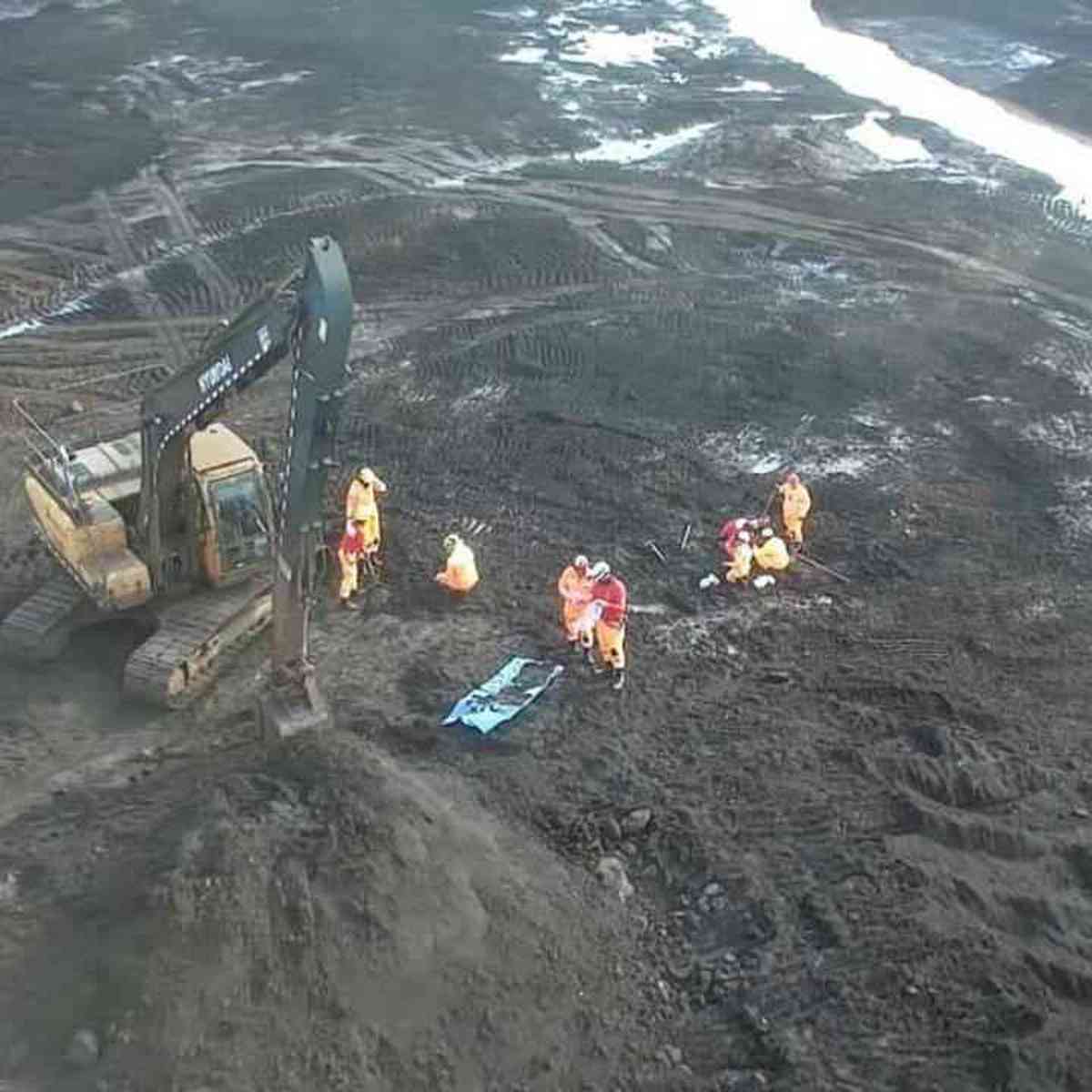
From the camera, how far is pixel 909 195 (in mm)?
25078

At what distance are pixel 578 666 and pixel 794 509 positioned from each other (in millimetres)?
3353

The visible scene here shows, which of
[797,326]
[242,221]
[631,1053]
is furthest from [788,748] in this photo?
[242,221]

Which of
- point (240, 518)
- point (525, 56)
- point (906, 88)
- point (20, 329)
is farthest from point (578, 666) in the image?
point (906, 88)

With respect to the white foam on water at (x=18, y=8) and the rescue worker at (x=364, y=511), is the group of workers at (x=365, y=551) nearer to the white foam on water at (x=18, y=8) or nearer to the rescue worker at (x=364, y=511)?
the rescue worker at (x=364, y=511)

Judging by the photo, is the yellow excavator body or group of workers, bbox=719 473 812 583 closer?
the yellow excavator body

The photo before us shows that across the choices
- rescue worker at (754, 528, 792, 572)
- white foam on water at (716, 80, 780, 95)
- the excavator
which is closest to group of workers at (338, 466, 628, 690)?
the excavator

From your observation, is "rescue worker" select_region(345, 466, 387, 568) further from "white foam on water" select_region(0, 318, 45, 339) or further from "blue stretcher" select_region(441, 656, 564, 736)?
"white foam on water" select_region(0, 318, 45, 339)

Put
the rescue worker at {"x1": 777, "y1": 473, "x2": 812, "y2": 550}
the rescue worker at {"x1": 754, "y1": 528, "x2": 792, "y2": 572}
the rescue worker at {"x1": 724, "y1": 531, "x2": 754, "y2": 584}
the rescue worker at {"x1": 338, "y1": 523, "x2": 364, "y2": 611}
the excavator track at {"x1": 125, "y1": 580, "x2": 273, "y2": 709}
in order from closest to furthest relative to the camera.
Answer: the excavator track at {"x1": 125, "y1": 580, "x2": 273, "y2": 709}, the rescue worker at {"x1": 338, "y1": 523, "x2": 364, "y2": 611}, the rescue worker at {"x1": 724, "y1": 531, "x2": 754, "y2": 584}, the rescue worker at {"x1": 754, "y1": 528, "x2": 792, "y2": 572}, the rescue worker at {"x1": 777, "y1": 473, "x2": 812, "y2": 550}

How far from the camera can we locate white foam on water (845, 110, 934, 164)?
89.1 ft

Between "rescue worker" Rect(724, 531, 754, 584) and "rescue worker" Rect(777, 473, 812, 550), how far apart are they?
2.36 feet

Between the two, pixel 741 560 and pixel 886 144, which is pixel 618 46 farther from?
pixel 741 560

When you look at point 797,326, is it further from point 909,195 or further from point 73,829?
point 73,829

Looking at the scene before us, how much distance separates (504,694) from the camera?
41.5 ft

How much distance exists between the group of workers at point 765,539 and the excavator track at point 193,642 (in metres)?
4.83
